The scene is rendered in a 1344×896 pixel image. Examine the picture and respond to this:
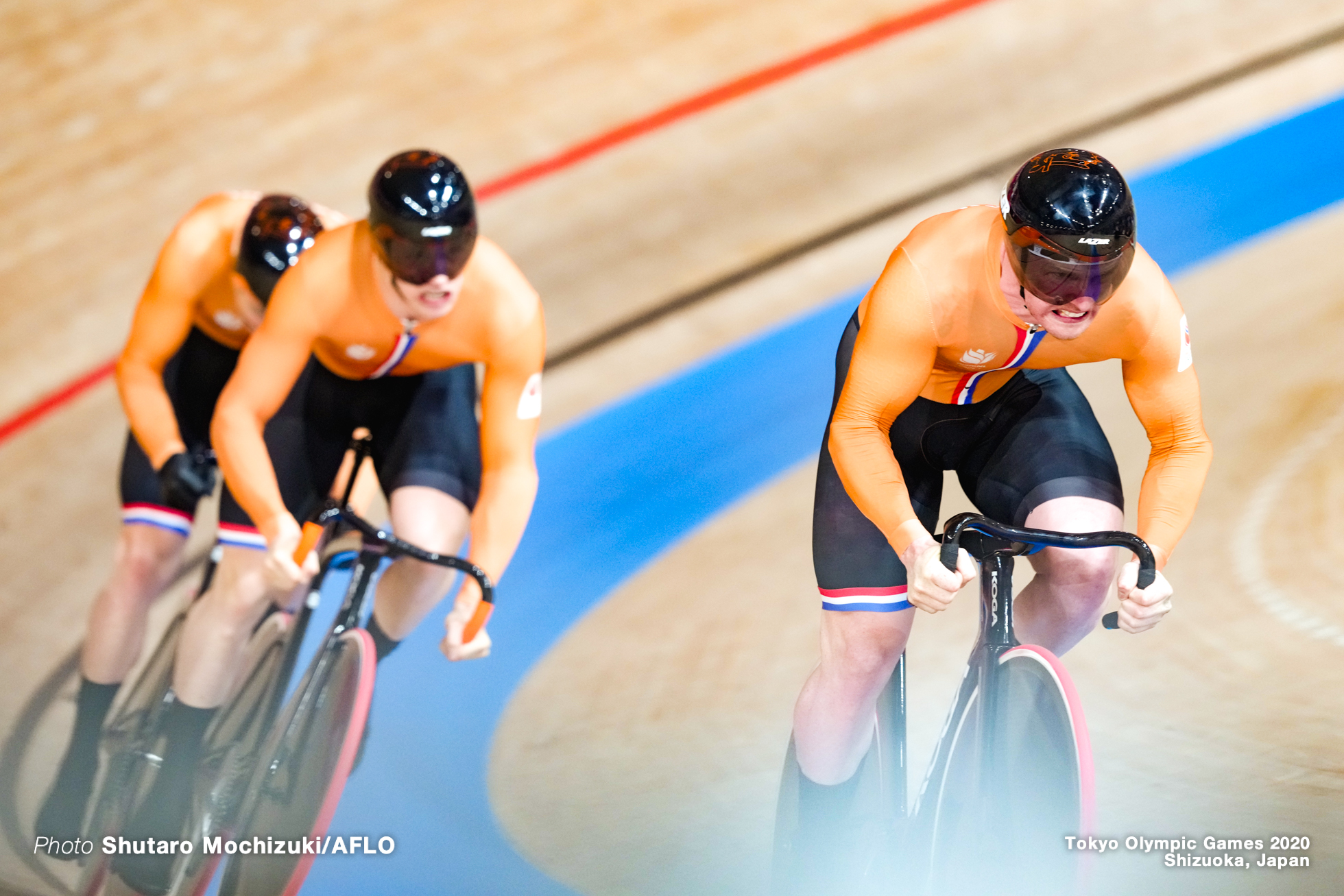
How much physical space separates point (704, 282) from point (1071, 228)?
2848 millimetres

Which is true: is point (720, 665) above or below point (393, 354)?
below

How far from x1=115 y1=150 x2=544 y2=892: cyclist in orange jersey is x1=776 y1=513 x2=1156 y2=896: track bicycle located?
2.74ft

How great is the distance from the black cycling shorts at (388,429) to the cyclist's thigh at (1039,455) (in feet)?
3.44

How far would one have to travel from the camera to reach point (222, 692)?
2.86 meters

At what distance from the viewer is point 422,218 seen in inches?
88.0

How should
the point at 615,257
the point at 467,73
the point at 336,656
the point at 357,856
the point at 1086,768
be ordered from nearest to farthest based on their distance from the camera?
the point at 1086,768 → the point at 336,656 → the point at 357,856 → the point at 615,257 → the point at 467,73

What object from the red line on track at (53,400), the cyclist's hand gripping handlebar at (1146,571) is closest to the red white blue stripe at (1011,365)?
the cyclist's hand gripping handlebar at (1146,571)

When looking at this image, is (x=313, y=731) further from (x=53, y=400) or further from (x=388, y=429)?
(x=53, y=400)

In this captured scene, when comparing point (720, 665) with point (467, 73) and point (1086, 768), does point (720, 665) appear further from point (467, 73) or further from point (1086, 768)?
point (467, 73)

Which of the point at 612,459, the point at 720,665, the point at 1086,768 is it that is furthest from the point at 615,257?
the point at 1086,768

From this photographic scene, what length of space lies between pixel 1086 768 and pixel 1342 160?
11.1ft

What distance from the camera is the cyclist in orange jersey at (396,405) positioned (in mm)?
2316

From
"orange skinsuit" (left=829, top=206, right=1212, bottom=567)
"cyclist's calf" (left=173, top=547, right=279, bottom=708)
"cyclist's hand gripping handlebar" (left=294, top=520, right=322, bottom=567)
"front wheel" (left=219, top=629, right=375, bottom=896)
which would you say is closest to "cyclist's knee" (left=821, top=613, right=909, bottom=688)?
"orange skinsuit" (left=829, top=206, right=1212, bottom=567)

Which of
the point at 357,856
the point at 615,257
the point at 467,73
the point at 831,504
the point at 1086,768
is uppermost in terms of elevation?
the point at 467,73
